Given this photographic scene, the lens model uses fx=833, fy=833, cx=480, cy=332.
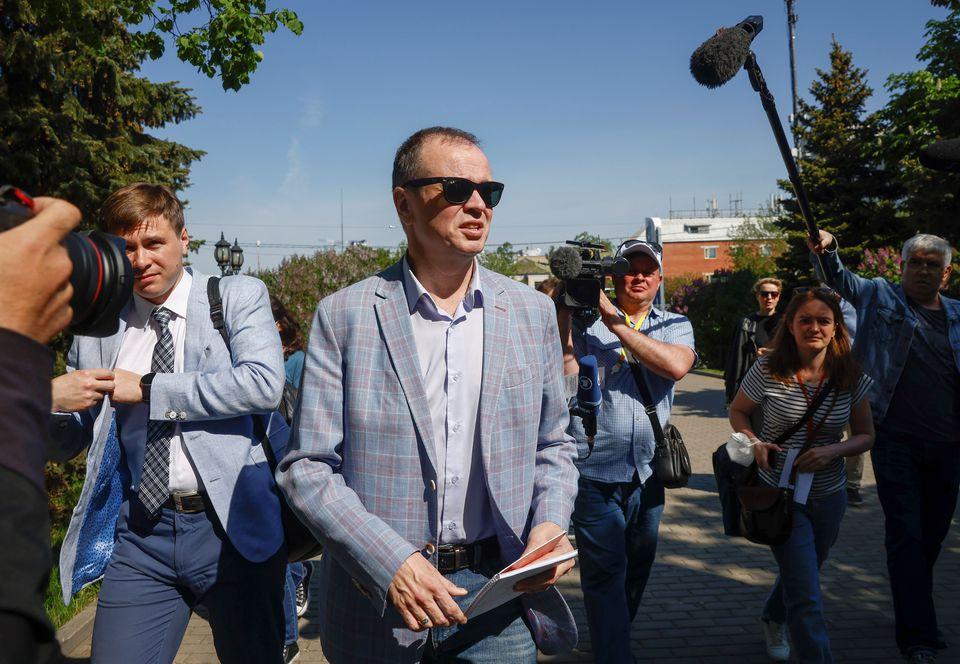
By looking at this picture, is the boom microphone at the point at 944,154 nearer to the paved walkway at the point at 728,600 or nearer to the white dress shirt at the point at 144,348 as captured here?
the paved walkway at the point at 728,600

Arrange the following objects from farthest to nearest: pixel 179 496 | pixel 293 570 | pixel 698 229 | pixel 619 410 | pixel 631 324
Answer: pixel 698 229, pixel 293 570, pixel 631 324, pixel 619 410, pixel 179 496

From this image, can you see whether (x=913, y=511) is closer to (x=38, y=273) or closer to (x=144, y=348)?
(x=144, y=348)

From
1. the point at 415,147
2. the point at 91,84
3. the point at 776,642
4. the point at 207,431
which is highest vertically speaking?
the point at 91,84

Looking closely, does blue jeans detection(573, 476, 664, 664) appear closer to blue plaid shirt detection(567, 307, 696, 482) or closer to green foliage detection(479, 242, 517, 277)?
blue plaid shirt detection(567, 307, 696, 482)

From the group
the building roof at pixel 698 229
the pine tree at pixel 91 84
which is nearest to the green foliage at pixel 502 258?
the building roof at pixel 698 229

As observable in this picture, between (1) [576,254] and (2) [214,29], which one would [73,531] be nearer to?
(1) [576,254]

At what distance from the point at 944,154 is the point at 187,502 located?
11.4 feet

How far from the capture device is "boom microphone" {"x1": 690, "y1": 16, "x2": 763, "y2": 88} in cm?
334

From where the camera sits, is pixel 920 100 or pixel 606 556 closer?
pixel 606 556

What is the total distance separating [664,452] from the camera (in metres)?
4.14

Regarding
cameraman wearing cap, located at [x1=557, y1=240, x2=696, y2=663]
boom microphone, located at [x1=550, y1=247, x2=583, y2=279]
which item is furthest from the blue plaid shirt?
boom microphone, located at [x1=550, y1=247, x2=583, y2=279]

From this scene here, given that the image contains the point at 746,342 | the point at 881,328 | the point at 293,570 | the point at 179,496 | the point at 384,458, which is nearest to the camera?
the point at 384,458

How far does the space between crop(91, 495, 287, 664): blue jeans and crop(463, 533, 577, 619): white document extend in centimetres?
100

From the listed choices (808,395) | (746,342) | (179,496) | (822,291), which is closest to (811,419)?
(808,395)
